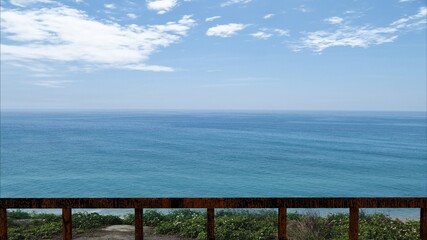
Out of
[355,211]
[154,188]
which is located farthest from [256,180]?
[355,211]

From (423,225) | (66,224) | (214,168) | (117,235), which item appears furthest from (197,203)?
(214,168)

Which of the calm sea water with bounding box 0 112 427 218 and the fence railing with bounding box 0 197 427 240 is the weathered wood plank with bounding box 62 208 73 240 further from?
the calm sea water with bounding box 0 112 427 218

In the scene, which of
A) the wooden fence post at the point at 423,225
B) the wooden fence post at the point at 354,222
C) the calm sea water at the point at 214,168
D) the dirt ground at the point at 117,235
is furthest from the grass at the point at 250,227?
the calm sea water at the point at 214,168

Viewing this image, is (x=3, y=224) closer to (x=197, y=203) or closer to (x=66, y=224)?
(x=66, y=224)

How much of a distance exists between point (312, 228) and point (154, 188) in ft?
195

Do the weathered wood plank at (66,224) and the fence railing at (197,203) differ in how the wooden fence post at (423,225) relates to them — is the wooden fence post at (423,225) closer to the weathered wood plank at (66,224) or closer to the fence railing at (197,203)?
the fence railing at (197,203)

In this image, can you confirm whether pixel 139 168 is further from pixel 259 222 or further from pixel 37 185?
pixel 259 222

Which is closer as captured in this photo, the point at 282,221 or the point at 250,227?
the point at 282,221

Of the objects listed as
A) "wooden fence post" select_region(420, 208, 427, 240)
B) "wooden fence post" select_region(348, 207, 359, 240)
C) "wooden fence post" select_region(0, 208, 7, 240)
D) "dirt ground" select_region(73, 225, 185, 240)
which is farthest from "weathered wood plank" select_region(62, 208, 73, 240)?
"dirt ground" select_region(73, 225, 185, 240)

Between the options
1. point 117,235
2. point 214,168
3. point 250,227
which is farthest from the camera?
point 214,168

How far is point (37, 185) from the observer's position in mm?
67688

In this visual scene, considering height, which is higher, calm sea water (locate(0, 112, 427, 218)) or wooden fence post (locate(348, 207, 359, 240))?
wooden fence post (locate(348, 207, 359, 240))

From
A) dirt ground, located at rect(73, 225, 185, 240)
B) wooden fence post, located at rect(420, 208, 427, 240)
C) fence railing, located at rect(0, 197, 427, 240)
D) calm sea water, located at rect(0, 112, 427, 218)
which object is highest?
fence railing, located at rect(0, 197, 427, 240)

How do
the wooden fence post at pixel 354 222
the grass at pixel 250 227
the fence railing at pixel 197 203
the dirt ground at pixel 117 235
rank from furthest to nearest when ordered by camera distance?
1. the dirt ground at pixel 117 235
2. the grass at pixel 250 227
3. the wooden fence post at pixel 354 222
4. the fence railing at pixel 197 203
